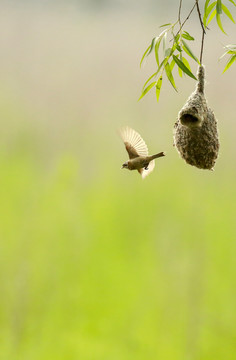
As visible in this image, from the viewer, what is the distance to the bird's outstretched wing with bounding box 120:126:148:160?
1.08 meters

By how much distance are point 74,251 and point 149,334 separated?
0.90 metres

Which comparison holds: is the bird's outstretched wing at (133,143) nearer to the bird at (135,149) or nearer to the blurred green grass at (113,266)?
the bird at (135,149)

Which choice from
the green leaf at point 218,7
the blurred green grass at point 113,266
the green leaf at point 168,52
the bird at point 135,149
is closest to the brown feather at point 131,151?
the bird at point 135,149

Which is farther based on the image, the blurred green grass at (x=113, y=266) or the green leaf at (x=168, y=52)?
the blurred green grass at (x=113, y=266)

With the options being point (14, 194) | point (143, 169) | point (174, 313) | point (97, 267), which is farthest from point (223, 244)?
point (143, 169)

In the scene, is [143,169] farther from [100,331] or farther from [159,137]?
[159,137]

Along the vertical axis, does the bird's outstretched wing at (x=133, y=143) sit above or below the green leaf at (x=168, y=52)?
below

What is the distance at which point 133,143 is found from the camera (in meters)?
1.09

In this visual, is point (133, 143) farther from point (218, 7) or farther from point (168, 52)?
point (218, 7)

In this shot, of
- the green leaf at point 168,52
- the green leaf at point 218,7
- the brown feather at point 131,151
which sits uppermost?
the green leaf at point 218,7

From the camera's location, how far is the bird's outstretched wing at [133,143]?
42.5 inches

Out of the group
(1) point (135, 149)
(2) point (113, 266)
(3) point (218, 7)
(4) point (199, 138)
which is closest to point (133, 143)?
(1) point (135, 149)

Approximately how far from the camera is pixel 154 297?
450 cm

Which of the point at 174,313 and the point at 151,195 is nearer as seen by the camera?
the point at 174,313
